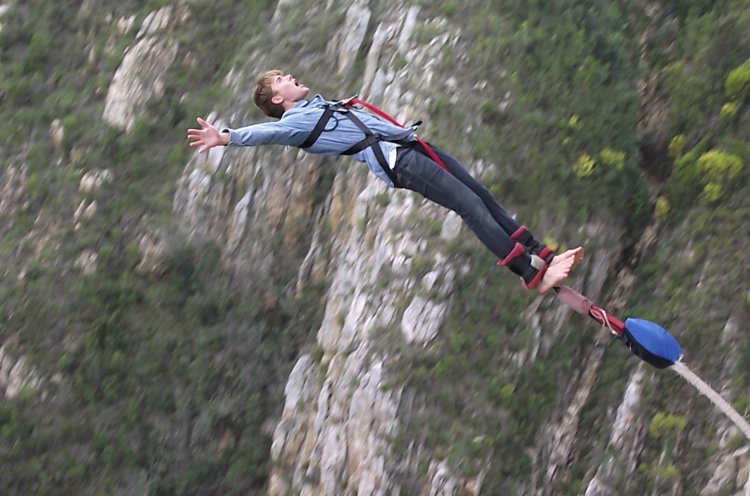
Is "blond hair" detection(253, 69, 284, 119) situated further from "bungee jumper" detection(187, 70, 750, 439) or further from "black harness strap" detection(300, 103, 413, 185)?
"black harness strap" detection(300, 103, 413, 185)

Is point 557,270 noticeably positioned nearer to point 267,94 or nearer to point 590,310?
point 590,310

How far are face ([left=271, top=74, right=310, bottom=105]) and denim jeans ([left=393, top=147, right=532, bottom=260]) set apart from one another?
1325mm

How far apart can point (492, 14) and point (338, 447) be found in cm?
740

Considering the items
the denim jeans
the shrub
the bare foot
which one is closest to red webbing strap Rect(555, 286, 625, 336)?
the bare foot

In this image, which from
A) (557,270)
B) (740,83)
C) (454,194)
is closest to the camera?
(557,270)

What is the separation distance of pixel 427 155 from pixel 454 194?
1.82 feet

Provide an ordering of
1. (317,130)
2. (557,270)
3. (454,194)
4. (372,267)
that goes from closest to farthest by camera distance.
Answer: (557,270) < (317,130) < (454,194) < (372,267)

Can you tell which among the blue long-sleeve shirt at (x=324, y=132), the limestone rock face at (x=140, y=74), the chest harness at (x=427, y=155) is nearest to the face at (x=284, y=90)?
the blue long-sleeve shirt at (x=324, y=132)

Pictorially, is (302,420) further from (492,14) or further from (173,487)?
(492,14)

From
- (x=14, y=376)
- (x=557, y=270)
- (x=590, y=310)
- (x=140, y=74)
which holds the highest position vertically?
(x=557, y=270)

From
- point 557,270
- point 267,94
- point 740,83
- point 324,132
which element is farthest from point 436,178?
point 740,83

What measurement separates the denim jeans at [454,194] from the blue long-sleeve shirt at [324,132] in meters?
0.22

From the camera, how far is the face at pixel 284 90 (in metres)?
7.36

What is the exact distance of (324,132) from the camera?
7.12 metres
